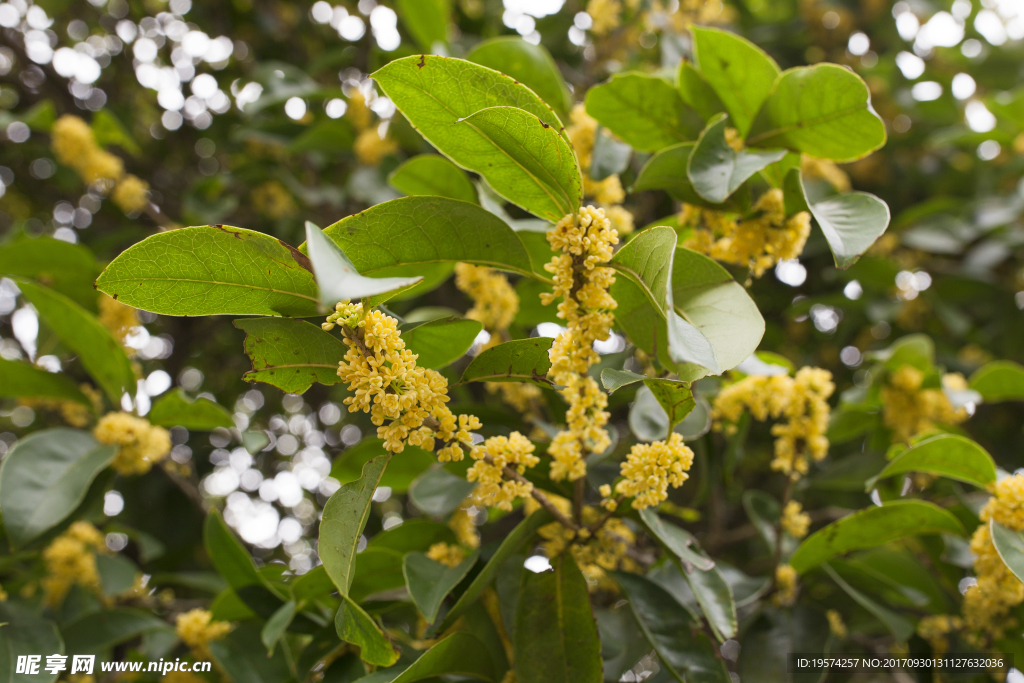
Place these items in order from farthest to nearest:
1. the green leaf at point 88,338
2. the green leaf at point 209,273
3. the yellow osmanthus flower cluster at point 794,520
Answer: the green leaf at point 88,338 < the yellow osmanthus flower cluster at point 794,520 < the green leaf at point 209,273

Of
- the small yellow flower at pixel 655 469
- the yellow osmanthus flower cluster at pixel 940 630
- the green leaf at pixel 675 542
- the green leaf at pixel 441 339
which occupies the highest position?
the green leaf at pixel 441 339

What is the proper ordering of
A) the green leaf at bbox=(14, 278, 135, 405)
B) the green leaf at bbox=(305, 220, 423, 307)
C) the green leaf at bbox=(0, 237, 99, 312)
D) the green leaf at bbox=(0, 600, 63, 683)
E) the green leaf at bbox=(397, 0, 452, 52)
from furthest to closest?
the green leaf at bbox=(397, 0, 452, 52) → the green leaf at bbox=(0, 237, 99, 312) → the green leaf at bbox=(14, 278, 135, 405) → the green leaf at bbox=(0, 600, 63, 683) → the green leaf at bbox=(305, 220, 423, 307)

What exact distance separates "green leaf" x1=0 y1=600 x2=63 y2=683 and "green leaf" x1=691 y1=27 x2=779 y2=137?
194cm

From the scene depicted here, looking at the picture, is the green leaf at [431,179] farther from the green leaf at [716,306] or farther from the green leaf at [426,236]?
the green leaf at [716,306]

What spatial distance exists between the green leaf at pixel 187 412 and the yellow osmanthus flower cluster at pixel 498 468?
0.94 metres

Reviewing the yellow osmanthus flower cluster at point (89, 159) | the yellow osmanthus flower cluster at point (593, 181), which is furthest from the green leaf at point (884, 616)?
the yellow osmanthus flower cluster at point (89, 159)

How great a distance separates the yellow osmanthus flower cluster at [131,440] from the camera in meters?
1.71

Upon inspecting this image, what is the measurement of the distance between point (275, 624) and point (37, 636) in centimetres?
64

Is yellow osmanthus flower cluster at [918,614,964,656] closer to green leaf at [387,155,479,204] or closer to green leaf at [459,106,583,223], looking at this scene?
green leaf at [459,106,583,223]

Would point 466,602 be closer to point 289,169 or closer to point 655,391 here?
point 655,391

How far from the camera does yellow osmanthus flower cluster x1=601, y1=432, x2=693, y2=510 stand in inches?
41.2

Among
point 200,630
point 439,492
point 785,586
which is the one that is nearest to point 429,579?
point 439,492

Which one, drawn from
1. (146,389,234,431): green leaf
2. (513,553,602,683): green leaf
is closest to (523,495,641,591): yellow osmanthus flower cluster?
(513,553,602,683): green leaf

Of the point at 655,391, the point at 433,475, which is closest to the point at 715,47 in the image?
the point at 655,391
